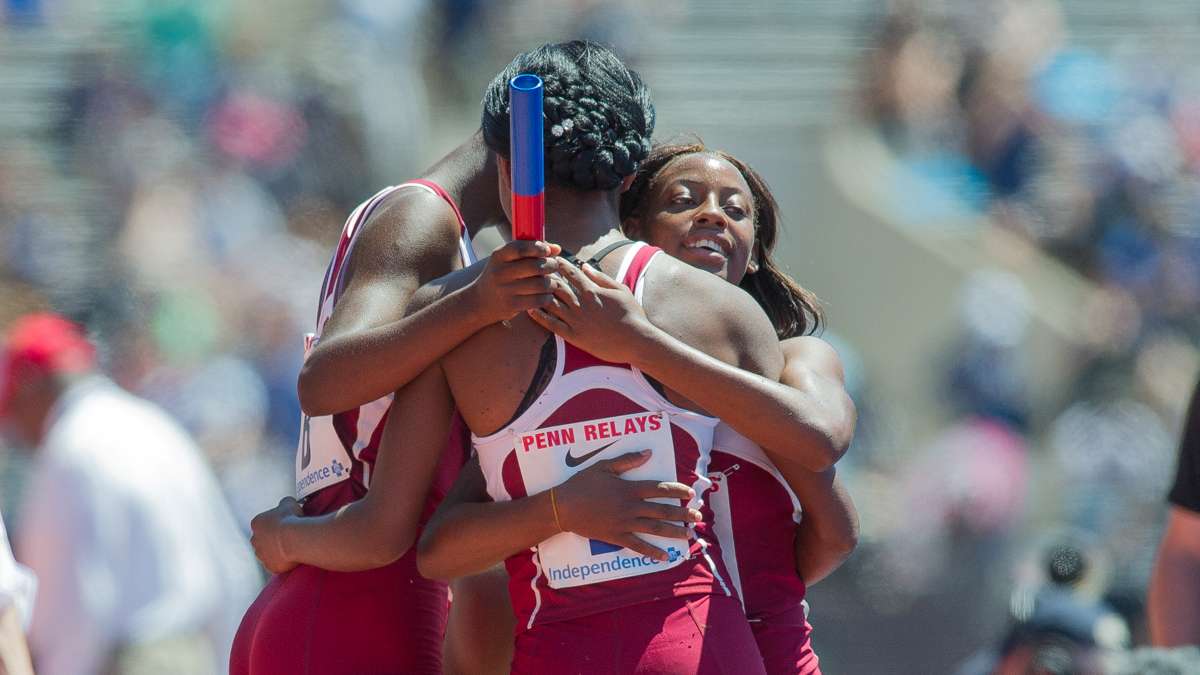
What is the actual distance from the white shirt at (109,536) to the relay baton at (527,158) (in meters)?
2.76

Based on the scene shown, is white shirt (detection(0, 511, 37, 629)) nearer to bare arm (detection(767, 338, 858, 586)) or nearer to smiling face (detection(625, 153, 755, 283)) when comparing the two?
smiling face (detection(625, 153, 755, 283))

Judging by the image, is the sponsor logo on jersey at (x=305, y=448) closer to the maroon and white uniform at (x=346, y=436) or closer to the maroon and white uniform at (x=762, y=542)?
the maroon and white uniform at (x=346, y=436)

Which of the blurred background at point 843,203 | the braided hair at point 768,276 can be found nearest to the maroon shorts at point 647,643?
the braided hair at point 768,276

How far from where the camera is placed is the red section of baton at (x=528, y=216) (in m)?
2.25

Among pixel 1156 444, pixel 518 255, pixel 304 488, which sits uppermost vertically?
pixel 518 255

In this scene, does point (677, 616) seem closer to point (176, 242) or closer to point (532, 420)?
point (532, 420)

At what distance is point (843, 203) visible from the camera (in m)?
9.43

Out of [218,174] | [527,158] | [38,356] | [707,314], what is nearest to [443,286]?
[527,158]

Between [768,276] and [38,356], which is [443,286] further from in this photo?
[38,356]

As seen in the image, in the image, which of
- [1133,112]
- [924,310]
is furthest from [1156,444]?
[1133,112]

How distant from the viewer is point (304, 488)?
2.77m

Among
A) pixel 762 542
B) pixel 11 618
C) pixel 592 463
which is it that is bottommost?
pixel 11 618

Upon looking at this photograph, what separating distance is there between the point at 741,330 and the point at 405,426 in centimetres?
51

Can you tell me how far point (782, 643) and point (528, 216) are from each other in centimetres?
84
